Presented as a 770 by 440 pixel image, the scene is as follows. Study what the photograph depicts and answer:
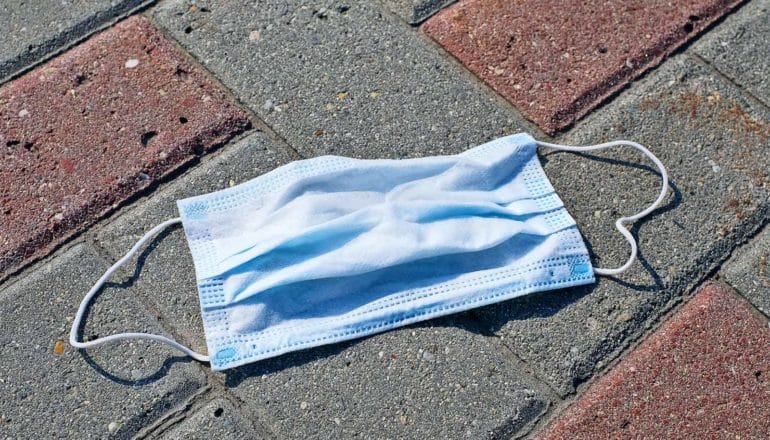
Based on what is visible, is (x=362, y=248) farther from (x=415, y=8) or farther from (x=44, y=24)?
(x=44, y=24)

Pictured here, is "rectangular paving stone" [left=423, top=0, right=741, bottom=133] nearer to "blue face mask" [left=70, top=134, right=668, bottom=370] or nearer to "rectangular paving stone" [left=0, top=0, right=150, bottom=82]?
"blue face mask" [left=70, top=134, right=668, bottom=370]

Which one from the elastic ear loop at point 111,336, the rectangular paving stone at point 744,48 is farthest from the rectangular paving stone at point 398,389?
the rectangular paving stone at point 744,48

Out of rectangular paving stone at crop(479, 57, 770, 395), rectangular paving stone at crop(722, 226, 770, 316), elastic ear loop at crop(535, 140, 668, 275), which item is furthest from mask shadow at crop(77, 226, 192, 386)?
rectangular paving stone at crop(722, 226, 770, 316)

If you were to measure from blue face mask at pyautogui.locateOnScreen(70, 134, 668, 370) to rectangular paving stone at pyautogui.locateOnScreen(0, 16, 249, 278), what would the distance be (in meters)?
0.20

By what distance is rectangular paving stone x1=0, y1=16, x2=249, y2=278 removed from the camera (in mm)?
2105

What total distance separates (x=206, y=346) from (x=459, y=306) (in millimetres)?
583

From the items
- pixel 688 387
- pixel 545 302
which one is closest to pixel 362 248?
pixel 545 302

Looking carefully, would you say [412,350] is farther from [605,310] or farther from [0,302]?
[0,302]

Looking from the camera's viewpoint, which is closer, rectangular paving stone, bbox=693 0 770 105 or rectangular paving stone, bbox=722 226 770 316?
rectangular paving stone, bbox=722 226 770 316

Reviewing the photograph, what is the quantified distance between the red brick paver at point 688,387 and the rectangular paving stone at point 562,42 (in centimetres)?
64

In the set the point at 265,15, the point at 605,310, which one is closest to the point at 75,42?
the point at 265,15

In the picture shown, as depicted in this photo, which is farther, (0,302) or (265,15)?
(265,15)

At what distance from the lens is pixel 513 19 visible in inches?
96.3

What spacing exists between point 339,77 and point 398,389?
89 centimetres
